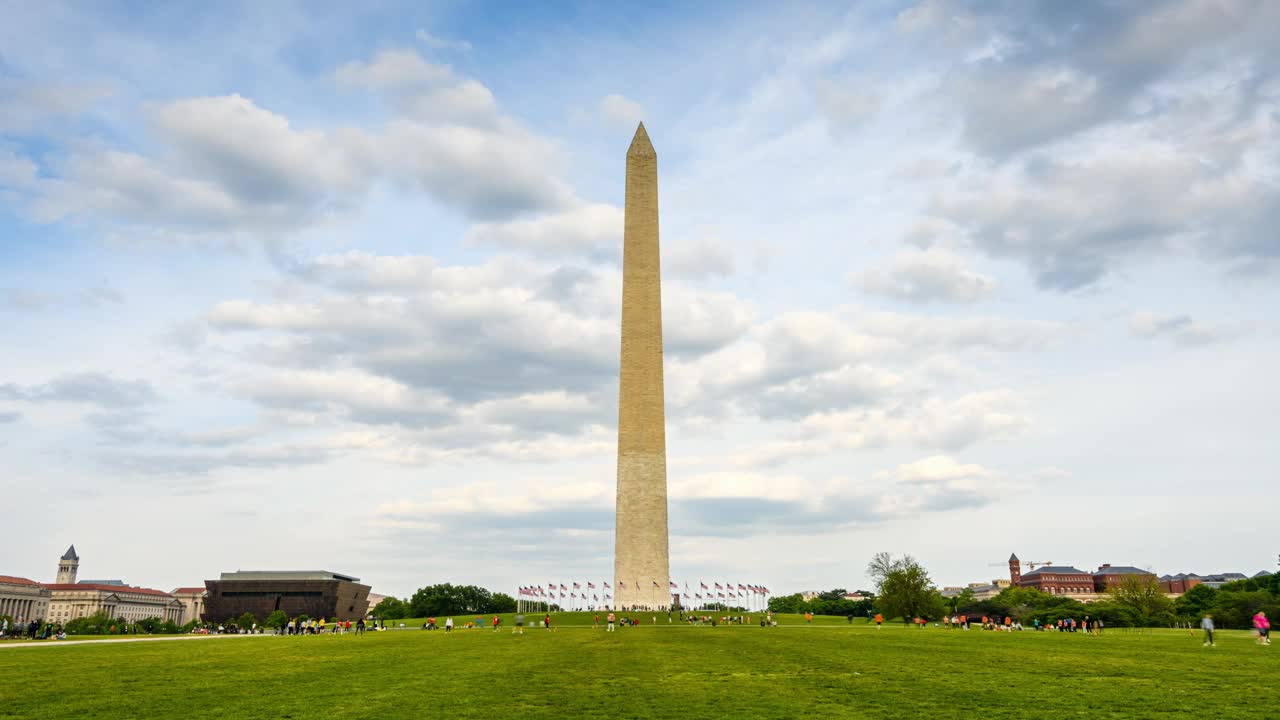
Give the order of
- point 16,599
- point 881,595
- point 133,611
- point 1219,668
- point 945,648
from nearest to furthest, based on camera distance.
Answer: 1. point 1219,668
2. point 945,648
3. point 881,595
4. point 16,599
5. point 133,611

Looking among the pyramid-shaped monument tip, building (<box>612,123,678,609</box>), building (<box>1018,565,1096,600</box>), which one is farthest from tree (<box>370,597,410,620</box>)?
building (<box>1018,565,1096,600</box>)

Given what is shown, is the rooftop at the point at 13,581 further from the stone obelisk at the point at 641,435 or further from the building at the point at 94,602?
the stone obelisk at the point at 641,435

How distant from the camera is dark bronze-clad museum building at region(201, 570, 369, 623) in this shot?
123 meters

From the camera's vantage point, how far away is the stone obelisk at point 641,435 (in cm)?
6688

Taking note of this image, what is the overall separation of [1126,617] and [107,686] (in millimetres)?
65029

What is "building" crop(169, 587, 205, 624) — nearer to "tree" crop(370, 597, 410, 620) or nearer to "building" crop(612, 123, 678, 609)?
"tree" crop(370, 597, 410, 620)

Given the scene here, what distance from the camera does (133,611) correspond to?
165 metres

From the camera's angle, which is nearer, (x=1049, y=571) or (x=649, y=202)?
(x=649, y=202)

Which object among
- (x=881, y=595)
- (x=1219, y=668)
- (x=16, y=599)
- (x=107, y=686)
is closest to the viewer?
(x=107, y=686)

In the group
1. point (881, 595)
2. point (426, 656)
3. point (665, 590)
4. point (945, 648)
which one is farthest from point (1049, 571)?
point (426, 656)

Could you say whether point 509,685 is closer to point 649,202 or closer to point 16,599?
point 649,202

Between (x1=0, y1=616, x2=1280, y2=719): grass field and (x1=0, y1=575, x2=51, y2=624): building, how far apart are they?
124969 mm

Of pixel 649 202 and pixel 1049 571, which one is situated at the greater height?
pixel 649 202

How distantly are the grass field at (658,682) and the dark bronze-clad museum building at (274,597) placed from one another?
3792 inches
